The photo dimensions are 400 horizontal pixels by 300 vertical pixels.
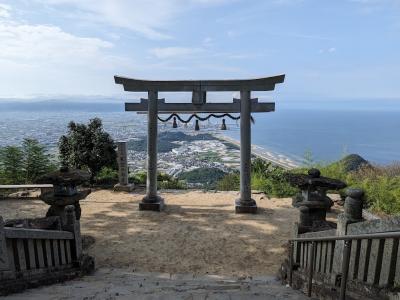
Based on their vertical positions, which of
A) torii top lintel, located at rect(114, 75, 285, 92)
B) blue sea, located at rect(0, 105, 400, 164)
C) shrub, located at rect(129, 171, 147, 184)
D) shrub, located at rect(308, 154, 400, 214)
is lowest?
blue sea, located at rect(0, 105, 400, 164)

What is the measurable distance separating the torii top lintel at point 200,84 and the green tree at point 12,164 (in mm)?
7063

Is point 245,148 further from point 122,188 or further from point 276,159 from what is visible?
point 276,159

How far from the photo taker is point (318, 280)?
14.8 ft

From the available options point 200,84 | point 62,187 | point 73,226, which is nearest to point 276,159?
point 200,84

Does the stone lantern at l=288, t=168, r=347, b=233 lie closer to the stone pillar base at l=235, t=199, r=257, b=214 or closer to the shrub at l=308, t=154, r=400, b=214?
the shrub at l=308, t=154, r=400, b=214

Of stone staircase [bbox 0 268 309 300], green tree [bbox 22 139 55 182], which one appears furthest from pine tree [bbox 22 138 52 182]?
stone staircase [bbox 0 268 309 300]

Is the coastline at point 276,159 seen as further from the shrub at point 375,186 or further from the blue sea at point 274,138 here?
the shrub at point 375,186

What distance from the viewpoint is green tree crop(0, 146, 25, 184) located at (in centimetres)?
1541

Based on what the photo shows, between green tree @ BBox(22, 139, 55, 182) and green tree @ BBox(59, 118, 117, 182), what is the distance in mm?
1242

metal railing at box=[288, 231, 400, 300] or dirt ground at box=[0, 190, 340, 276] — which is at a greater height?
metal railing at box=[288, 231, 400, 300]

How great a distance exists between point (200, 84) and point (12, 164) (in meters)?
9.48

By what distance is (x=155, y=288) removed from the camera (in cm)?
534

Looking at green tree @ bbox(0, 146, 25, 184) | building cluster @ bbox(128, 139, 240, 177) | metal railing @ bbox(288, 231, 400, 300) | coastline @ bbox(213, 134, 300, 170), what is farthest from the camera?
building cluster @ bbox(128, 139, 240, 177)

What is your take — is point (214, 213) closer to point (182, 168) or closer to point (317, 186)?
point (317, 186)
